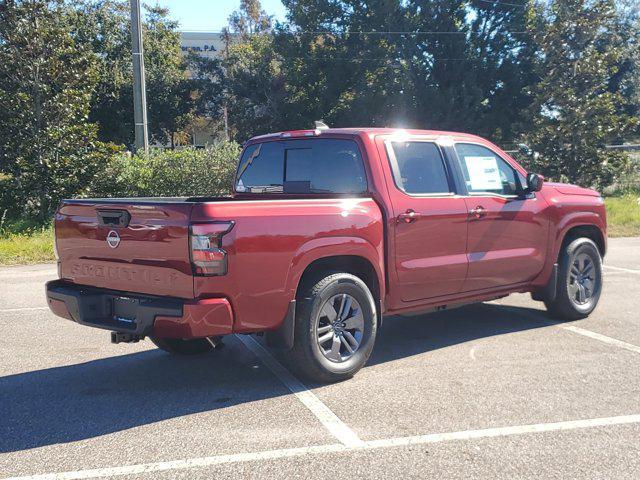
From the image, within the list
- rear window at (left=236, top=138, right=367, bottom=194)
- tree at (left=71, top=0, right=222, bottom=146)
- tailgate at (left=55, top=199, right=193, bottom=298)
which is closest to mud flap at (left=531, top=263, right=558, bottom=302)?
rear window at (left=236, top=138, right=367, bottom=194)

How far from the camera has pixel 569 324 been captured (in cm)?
682

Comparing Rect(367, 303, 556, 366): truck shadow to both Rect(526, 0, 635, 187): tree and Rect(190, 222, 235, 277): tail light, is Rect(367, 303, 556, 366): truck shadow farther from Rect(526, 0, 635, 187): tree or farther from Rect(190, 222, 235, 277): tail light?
Rect(526, 0, 635, 187): tree

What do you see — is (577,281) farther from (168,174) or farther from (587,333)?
(168,174)

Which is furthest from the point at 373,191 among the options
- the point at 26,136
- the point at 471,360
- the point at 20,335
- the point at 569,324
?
the point at 26,136

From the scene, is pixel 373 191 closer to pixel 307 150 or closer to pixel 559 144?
pixel 307 150

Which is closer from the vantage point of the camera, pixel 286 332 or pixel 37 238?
pixel 286 332

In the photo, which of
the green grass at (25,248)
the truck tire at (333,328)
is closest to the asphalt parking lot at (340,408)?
the truck tire at (333,328)

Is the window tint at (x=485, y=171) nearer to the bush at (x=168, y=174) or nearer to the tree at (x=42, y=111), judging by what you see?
the bush at (x=168, y=174)

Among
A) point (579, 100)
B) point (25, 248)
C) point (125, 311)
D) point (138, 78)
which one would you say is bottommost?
point (25, 248)

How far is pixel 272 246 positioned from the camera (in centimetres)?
443

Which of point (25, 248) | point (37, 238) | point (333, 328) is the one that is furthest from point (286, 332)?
point (37, 238)

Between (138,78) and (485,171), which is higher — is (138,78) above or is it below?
above

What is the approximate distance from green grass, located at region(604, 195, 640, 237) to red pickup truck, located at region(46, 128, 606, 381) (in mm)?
10403

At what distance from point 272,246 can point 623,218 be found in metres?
15.1
